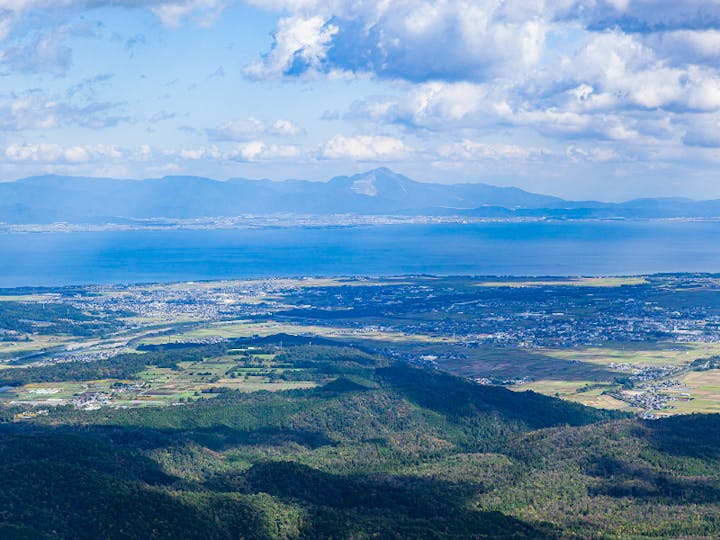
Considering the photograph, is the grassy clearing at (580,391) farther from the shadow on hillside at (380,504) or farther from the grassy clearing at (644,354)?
the shadow on hillside at (380,504)

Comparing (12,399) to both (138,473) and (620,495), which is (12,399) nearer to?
(138,473)

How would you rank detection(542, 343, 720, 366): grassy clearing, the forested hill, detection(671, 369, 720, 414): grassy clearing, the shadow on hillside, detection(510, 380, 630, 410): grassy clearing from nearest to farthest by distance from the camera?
1. the shadow on hillside
2. the forested hill
3. detection(671, 369, 720, 414): grassy clearing
4. detection(510, 380, 630, 410): grassy clearing
5. detection(542, 343, 720, 366): grassy clearing

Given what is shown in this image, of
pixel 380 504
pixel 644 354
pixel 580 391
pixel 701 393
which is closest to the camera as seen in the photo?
pixel 380 504

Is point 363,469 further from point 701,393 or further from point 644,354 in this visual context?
point 644,354

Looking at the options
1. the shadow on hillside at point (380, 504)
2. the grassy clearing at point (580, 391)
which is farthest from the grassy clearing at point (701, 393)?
the shadow on hillside at point (380, 504)

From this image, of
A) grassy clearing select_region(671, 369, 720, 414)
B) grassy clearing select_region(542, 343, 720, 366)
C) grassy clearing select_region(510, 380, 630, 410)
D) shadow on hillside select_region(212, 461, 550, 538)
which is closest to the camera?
shadow on hillside select_region(212, 461, 550, 538)

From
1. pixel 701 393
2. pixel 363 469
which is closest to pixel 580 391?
pixel 701 393

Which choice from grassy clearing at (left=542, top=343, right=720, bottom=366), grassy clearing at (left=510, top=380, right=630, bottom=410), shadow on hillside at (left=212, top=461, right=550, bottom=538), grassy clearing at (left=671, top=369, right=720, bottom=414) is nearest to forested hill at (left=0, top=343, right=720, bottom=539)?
shadow on hillside at (left=212, top=461, right=550, bottom=538)

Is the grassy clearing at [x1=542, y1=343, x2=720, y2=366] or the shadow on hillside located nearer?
the shadow on hillside

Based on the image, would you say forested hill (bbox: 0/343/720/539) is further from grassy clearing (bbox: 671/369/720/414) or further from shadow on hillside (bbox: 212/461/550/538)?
grassy clearing (bbox: 671/369/720/414)
